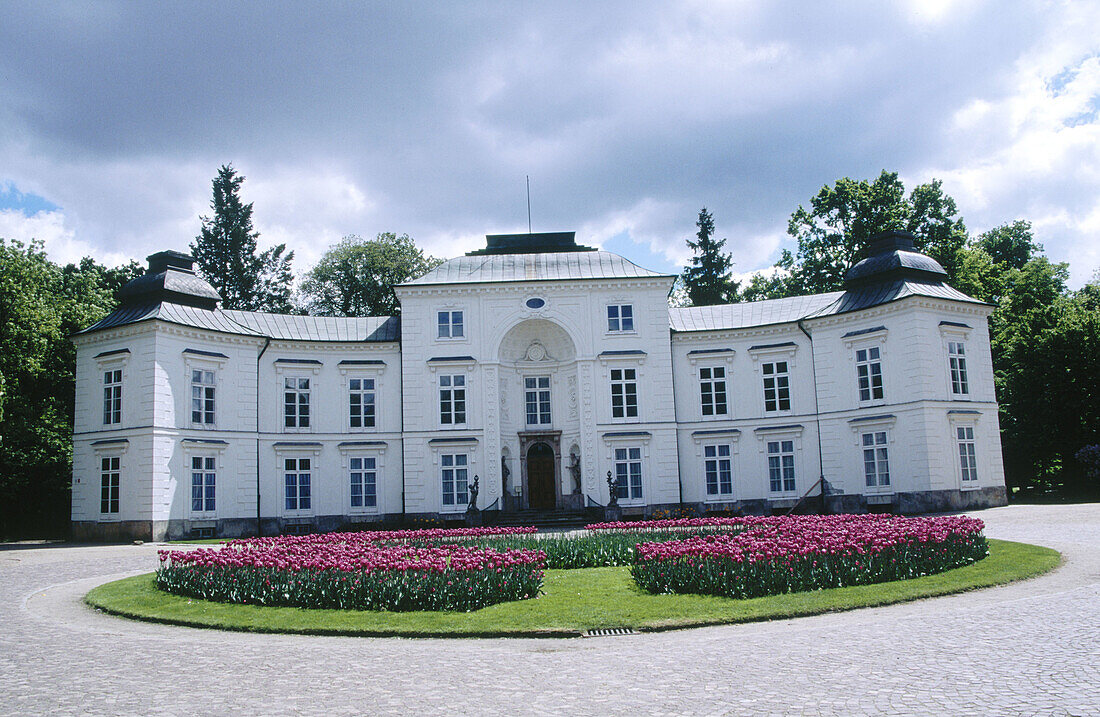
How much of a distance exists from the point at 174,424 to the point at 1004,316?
139 feet

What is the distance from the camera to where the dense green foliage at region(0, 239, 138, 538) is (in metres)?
31.4

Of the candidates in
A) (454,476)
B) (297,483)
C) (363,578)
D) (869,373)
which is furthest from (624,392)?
(363,578)

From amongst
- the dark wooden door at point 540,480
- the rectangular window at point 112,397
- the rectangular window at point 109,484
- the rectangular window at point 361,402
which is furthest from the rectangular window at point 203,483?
the dark wooden door at point 540,480

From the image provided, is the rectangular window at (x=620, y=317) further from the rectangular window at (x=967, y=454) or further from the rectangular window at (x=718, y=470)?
the rectangular window at (x=967, y=454)

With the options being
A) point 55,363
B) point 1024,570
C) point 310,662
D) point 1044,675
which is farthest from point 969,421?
point 55,363

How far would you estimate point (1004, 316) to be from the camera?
4728cm

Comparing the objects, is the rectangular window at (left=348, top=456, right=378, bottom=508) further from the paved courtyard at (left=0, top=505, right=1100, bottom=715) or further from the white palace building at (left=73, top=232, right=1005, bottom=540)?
the paved courtyard at (left=0, top=505, right=1100, bottom=715)

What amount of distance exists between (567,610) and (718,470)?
81.0ft

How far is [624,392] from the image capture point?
1409 inches

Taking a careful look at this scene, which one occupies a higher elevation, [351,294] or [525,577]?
[351,294]

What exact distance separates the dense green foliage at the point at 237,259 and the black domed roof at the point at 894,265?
37573mm

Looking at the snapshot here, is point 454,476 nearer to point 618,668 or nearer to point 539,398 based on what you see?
point 539,398

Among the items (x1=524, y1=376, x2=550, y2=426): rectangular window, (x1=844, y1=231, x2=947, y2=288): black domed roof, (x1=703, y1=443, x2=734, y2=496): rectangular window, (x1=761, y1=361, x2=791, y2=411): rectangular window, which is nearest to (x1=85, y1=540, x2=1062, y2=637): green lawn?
(x1=844, y1=231, x2=947, y2=288): black domed roof

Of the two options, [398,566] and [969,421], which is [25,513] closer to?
[398,566]
